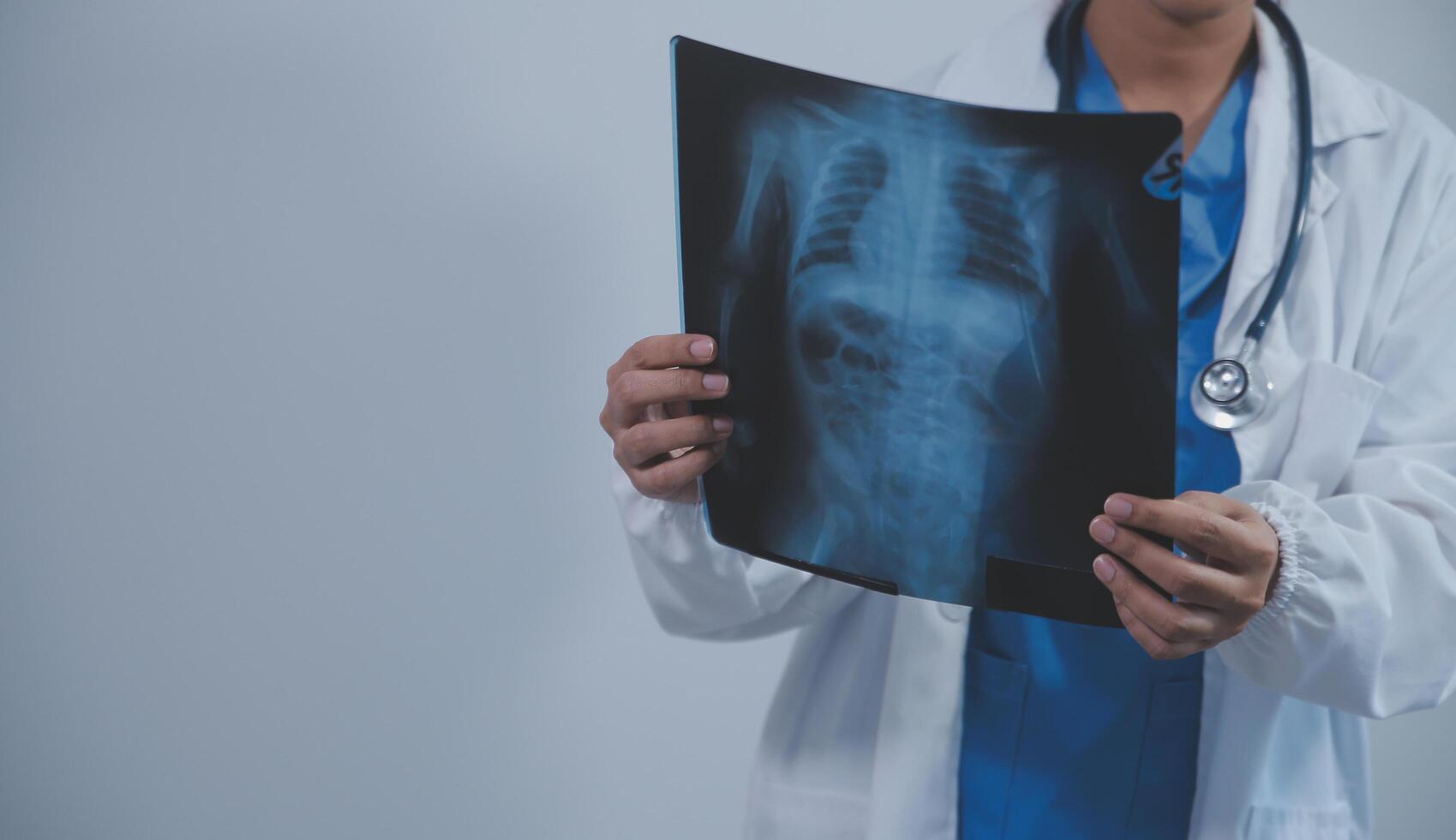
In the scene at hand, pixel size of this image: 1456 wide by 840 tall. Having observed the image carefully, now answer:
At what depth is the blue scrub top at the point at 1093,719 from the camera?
0.75 meters

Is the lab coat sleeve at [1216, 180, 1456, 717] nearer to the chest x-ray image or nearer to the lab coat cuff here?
the lab coat cuff

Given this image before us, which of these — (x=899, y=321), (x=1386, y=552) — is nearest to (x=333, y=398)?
(x=899, y=321)

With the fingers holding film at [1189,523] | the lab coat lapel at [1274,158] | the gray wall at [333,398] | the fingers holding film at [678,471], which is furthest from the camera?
the gray wall at [333,398]

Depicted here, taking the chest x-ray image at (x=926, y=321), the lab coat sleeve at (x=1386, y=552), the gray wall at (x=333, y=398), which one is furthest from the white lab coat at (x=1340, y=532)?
the gray wall at (x=333, y=398)

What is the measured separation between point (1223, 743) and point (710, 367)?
42 cm

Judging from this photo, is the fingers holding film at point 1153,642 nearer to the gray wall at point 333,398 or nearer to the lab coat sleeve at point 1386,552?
the lab coat sleeve at point 1386,552

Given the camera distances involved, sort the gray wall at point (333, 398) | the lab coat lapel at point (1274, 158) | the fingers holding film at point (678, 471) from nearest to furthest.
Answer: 1. the fingers holding film at point (678, 471)
2. the lab coat lapel at point (1274, 158)
3. the gray wall at point (333, 398)

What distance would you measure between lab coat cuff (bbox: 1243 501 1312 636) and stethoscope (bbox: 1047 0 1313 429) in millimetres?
96

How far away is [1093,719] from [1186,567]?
0.73 feet

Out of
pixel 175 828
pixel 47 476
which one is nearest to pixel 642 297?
pixel 47 476

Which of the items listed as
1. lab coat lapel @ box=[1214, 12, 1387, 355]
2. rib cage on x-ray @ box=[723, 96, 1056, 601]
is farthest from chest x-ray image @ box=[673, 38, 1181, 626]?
lab coat lapel @ box=[1214, 12, 1387, 355]

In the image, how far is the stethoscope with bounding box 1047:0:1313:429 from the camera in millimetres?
711

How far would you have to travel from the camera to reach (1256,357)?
0.74m

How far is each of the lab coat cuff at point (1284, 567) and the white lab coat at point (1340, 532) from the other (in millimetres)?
22
